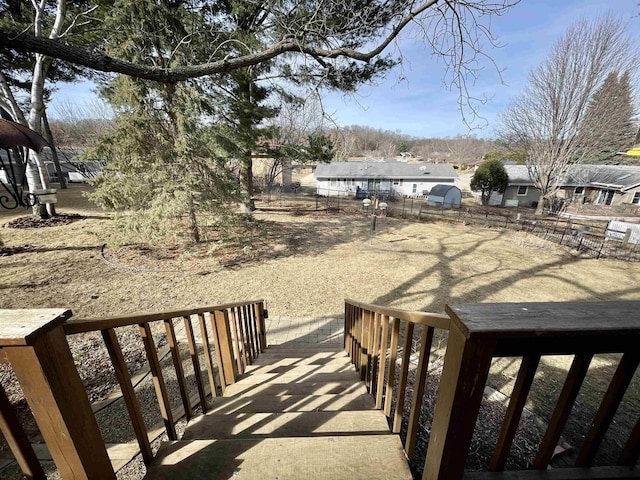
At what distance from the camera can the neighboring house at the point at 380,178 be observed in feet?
88.4

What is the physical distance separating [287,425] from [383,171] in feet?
91.2

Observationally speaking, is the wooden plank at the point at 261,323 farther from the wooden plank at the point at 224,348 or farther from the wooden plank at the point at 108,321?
the wooden plank at the point at 108,321

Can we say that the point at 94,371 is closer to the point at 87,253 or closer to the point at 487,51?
the point at 87,253

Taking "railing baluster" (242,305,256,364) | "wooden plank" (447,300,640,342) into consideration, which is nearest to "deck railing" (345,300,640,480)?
"wooden plank" (447,300,640,342)

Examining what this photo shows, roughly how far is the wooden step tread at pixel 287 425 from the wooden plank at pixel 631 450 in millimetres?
1000

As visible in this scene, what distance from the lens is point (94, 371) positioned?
11.0 ft

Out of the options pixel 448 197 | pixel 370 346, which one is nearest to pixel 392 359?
pixel 370 346

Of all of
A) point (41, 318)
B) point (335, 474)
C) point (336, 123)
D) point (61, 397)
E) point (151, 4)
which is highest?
point (151, 4)

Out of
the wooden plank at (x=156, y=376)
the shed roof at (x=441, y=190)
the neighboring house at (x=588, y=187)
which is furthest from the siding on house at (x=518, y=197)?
the wooden plank at (x=156, y=376)

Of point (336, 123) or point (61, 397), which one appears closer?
point (61, 397)

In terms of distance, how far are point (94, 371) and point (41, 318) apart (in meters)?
3.50

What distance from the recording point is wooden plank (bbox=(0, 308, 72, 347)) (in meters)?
0.74

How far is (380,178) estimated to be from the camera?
27.0 metres

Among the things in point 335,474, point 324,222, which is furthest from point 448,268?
point 335,474
